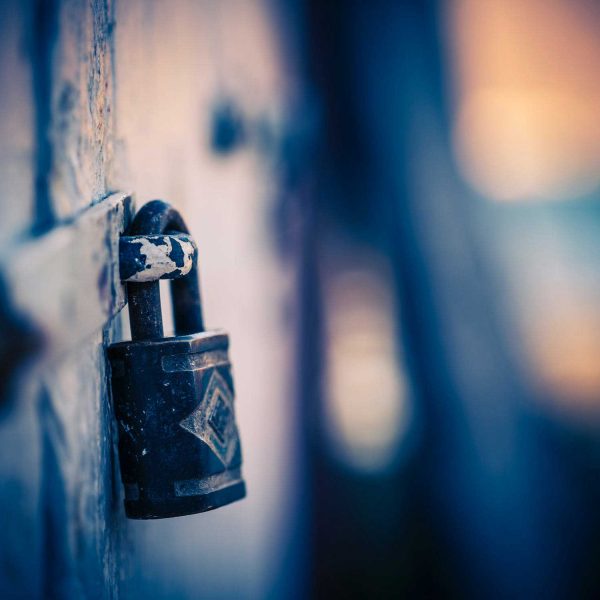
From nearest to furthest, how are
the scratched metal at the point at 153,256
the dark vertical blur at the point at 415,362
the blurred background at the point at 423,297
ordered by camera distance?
the scratched metal at the point at 153,256 → the blurred background at the point at 423,297 → the dark vertical blur at the point at 415,362

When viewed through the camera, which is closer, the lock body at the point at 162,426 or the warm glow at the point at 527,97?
the lock body at the point at 162,426

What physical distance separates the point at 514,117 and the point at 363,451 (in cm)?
140

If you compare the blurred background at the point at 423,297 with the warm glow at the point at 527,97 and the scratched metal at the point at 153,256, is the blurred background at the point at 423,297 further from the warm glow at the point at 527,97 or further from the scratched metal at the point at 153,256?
the scratched metal at the point at 153,256

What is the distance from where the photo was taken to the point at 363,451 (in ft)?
7.25

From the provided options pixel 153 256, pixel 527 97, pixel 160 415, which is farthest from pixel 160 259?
pixel 527 97

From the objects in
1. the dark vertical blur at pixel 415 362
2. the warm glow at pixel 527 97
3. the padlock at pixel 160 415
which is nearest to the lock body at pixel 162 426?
the padlock at pixel 160 415

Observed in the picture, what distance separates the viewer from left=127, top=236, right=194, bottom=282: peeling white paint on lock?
0.41m

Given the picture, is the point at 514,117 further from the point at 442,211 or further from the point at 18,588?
the point at 18,588

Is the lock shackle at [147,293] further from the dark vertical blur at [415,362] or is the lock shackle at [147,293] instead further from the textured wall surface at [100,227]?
the dark vertical blur at [415,362]

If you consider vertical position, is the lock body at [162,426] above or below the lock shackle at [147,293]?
below

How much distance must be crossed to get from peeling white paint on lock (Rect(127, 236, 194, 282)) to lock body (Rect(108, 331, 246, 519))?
2.1 inches

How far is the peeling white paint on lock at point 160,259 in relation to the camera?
1.34 feet

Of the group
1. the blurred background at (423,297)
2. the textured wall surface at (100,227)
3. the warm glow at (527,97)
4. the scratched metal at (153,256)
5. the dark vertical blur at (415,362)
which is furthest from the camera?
the warm glow at (527,97)

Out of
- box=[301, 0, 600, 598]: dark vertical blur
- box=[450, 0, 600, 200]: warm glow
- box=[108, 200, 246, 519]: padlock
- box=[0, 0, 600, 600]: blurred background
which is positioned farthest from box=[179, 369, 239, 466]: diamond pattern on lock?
box=[450, 0, 600, 200]: warm glow
